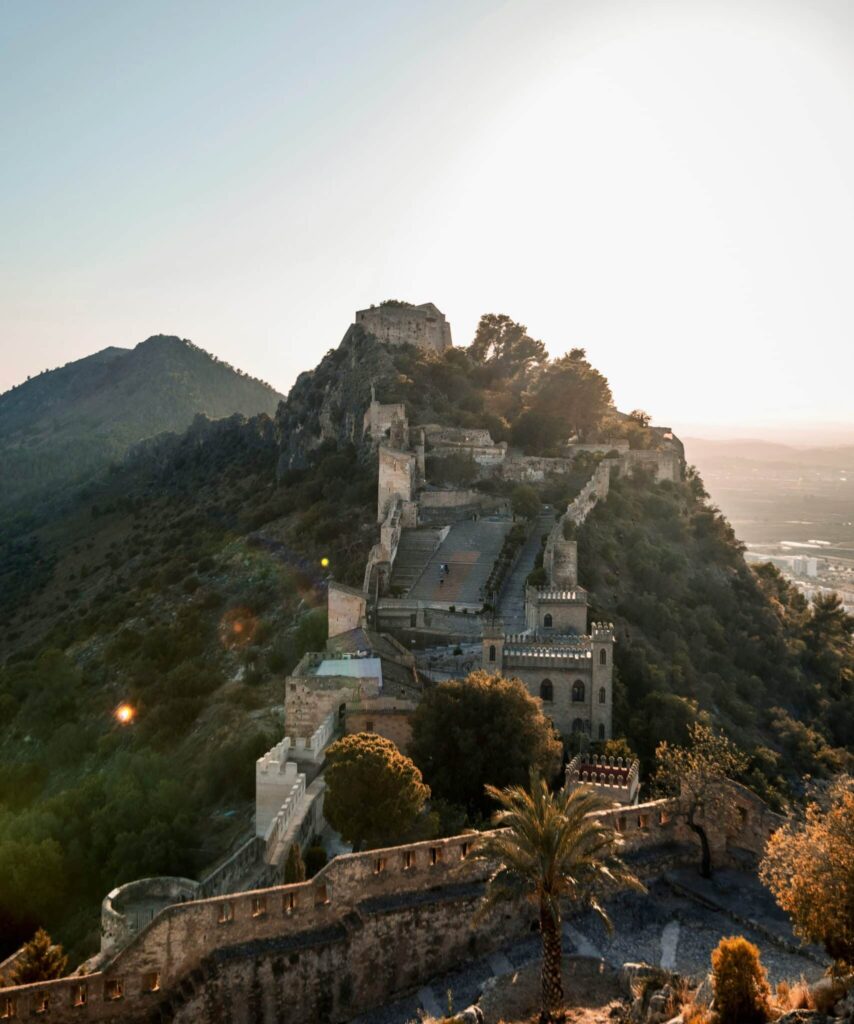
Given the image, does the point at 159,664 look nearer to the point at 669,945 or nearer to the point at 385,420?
the point at 385,420

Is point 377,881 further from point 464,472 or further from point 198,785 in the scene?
point 464,472

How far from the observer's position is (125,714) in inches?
1634

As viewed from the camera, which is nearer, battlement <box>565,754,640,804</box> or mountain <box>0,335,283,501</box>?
battlement <box>565,754,640,804</box>

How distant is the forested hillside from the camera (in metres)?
26.7

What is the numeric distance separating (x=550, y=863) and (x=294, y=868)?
6.53 metres

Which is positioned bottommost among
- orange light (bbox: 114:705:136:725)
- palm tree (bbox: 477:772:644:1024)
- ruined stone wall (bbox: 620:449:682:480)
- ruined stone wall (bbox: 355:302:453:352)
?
orange light (bbox: 114:705:136:725)

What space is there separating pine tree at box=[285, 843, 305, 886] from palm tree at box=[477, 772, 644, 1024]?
5.22 m

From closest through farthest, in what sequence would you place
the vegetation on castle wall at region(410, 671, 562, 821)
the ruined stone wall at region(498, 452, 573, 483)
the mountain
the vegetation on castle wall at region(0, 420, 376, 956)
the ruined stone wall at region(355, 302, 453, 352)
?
1. the vegetation on castle wall at region(410, 671, 562, 821)
2. the vegetation on castle wall at region(0, 420, 376, 956)
3. the ruined stone wall at region(498, 452, 573, 483)
4. the ruined stone wall at region(355, 302, 453, 352)
5. the mountain

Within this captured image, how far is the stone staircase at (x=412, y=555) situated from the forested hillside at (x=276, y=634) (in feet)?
9.61

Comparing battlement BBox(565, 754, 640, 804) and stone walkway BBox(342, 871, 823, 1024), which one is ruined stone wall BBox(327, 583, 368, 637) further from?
stone walkway BBox(342, 871, 823, 1024)

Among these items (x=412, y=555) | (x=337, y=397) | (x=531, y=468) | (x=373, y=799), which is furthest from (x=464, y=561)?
(x=337, y=397)

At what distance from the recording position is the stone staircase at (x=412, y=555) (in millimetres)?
36844

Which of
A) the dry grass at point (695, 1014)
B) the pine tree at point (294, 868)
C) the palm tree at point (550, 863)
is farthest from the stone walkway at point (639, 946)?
the pine tree at point (294, 868)

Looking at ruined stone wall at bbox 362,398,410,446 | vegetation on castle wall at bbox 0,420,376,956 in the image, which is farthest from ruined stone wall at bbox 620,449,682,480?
vegetation on castle wall at bbox 0,420,376,956
